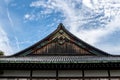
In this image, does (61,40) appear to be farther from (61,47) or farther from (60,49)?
(60,49)

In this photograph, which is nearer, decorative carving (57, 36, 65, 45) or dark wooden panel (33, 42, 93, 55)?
dark wooden panel (33, 42, 93, 55)

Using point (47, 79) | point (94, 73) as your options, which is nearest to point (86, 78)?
point (94, 73)

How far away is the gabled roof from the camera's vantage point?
755 inches

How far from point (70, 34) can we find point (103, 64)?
234 inches

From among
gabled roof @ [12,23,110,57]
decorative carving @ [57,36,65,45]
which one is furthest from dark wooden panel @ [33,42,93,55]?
decorative carving @ [57,36,65,45]

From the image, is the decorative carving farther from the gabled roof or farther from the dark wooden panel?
the dark wooden panel

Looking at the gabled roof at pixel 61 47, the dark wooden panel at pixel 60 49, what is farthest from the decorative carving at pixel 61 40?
the dark wooden panel at pixel 60 49

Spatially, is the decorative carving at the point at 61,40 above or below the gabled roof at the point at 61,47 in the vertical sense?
above

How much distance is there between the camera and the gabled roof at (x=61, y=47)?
19.2 m

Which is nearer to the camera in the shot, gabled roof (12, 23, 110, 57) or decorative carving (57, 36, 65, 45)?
gabled roof (12, 23, 110, 57)

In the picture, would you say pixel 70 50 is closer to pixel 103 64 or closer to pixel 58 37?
pixel 58 37

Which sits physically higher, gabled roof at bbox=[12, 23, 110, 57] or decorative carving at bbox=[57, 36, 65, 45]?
decorative carving at bbox=[57, 36, 65, 45]

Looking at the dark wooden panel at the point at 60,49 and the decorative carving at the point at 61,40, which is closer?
the dark wooden panel at the point at 60,49

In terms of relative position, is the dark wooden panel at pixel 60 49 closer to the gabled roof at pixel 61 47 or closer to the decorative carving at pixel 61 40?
the gabled roof at pixel 61 47
